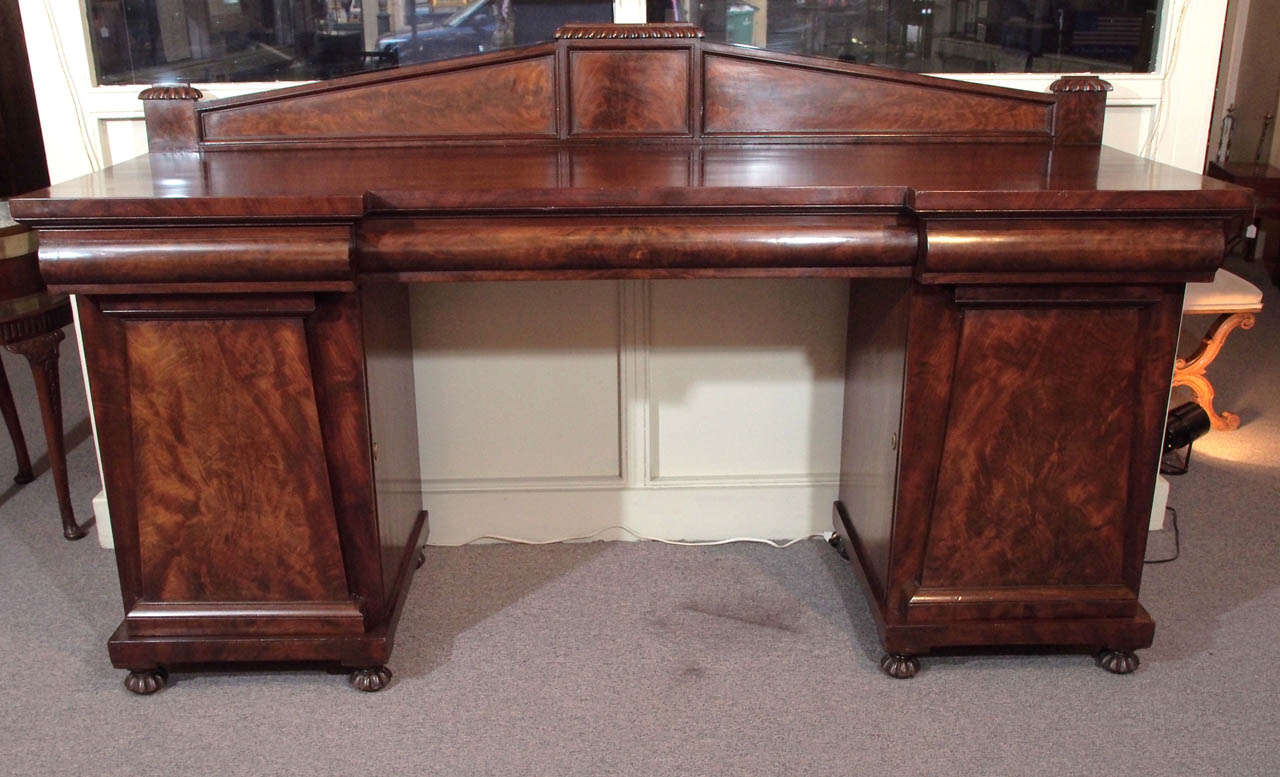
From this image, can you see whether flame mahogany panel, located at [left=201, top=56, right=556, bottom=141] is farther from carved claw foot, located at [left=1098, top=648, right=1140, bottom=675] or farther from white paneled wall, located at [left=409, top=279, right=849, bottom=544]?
carved claw foot, located at [left=1098, top=648, right=1140, bottom=675]

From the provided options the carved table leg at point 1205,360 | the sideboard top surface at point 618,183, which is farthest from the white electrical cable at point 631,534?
the carved table leg at point 1205,360

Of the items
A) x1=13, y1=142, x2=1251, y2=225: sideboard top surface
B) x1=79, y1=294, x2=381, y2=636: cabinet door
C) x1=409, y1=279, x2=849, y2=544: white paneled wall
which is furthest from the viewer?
x1=409, y1=279, x2=849, y2=544: white paneled wall

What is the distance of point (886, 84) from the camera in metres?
2.24

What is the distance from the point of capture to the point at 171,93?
7.25 ft

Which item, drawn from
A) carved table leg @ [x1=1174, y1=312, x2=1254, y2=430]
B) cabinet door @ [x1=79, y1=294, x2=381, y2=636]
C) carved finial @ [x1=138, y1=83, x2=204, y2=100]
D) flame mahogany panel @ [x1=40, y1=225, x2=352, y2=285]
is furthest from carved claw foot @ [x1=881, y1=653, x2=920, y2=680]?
carved finial @ [x1=138, y1=83, x2=204, y2=100]

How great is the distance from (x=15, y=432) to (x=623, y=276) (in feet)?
6.75

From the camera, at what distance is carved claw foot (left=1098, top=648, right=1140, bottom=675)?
2.09 m

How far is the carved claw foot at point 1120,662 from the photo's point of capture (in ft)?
6.86

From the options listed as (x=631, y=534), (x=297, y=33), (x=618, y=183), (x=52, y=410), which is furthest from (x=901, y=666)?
(x=52, y=410)

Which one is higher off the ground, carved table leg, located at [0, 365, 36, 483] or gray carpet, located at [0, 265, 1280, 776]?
carved table leg, located at [0, 365, 36, 483]

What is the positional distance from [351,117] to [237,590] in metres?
0.97

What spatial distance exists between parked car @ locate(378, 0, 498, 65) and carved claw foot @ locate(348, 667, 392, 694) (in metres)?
1.29

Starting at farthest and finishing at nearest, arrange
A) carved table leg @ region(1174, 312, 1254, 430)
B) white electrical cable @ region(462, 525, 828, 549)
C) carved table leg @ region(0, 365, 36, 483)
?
carved table leg @ region(1174, 312, 1254, 430) < carved table leg @ region(0, 365, 36, 483) < white electrical cable @ region(462, 525, 828, 549)

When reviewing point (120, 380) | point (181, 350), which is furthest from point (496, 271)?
point (120, 380)
